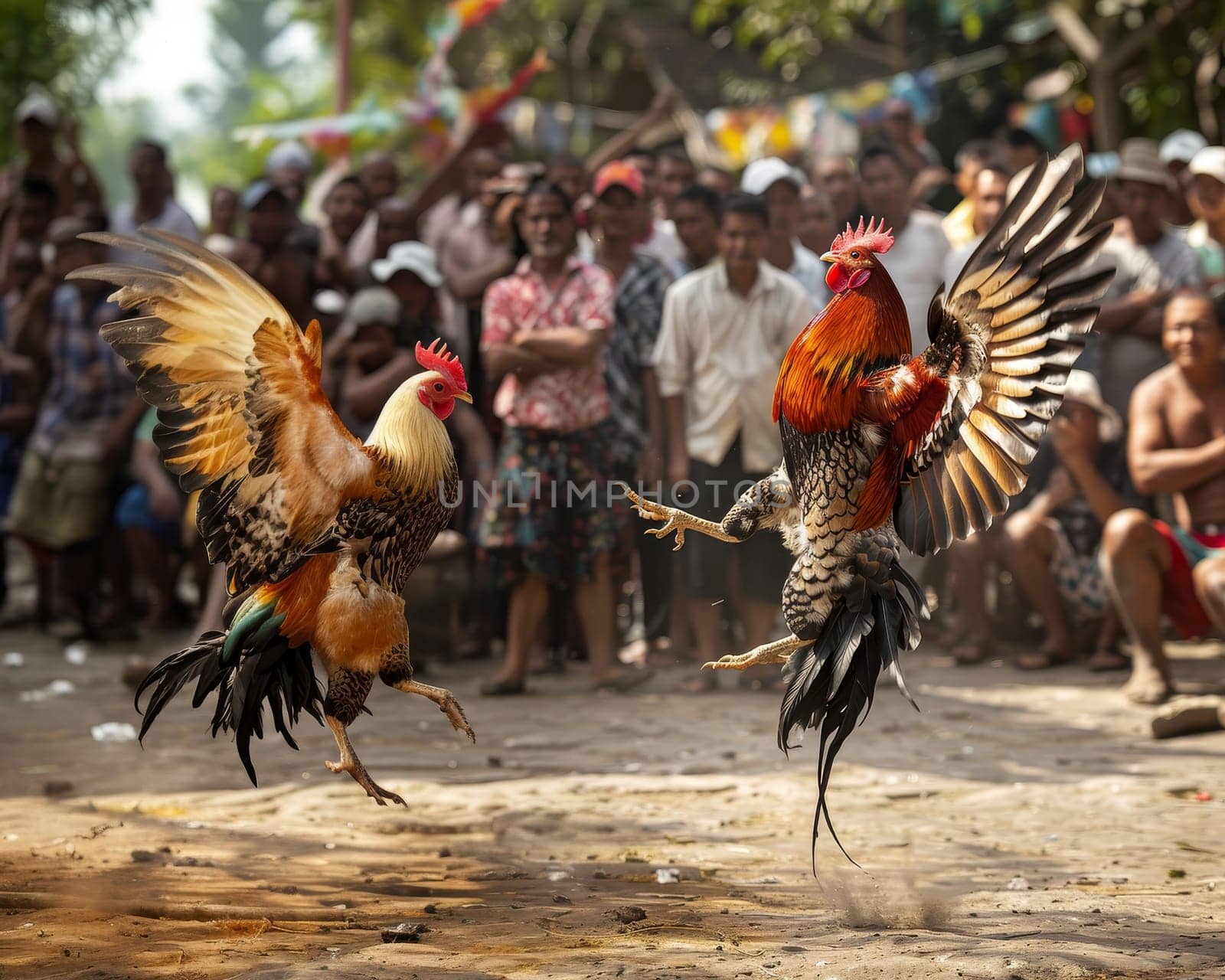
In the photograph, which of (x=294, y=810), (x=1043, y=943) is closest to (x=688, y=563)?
(x=294, y=810)

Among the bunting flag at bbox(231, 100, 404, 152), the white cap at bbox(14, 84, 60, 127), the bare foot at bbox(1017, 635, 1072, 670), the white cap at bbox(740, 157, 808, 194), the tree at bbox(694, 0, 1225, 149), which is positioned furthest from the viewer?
the bunting flag at bbox(231, 100, 404, 152)

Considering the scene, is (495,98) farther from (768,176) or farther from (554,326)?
(554,326)

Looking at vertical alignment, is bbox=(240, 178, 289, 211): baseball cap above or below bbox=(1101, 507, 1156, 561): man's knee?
above

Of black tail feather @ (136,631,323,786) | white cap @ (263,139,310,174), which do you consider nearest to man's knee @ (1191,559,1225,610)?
black tail feather @ (136,631,323,786)

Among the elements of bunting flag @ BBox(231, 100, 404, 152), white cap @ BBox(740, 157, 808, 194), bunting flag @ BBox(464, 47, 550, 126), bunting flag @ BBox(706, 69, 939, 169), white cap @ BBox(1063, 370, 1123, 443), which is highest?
bunting flag @ BBox(706, 69, 939, 169)

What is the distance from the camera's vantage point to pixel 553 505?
741 cm

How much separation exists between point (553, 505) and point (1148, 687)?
2866mm

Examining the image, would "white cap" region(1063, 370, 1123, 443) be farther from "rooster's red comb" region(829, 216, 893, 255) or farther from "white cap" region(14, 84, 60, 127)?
"white cap" region(14, 84, 60, 127)

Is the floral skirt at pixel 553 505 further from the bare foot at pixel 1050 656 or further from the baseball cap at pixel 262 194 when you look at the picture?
the baseball cap at pixel 262 194

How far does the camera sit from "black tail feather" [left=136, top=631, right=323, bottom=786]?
4.30m

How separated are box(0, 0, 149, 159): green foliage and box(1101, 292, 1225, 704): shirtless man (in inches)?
483

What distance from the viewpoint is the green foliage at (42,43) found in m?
15.5

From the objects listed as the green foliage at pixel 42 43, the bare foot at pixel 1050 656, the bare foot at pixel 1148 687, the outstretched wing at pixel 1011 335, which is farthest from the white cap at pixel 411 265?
the green foliage at pixel 42 43

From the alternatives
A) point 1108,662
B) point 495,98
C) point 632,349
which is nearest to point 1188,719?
point 1108,662
